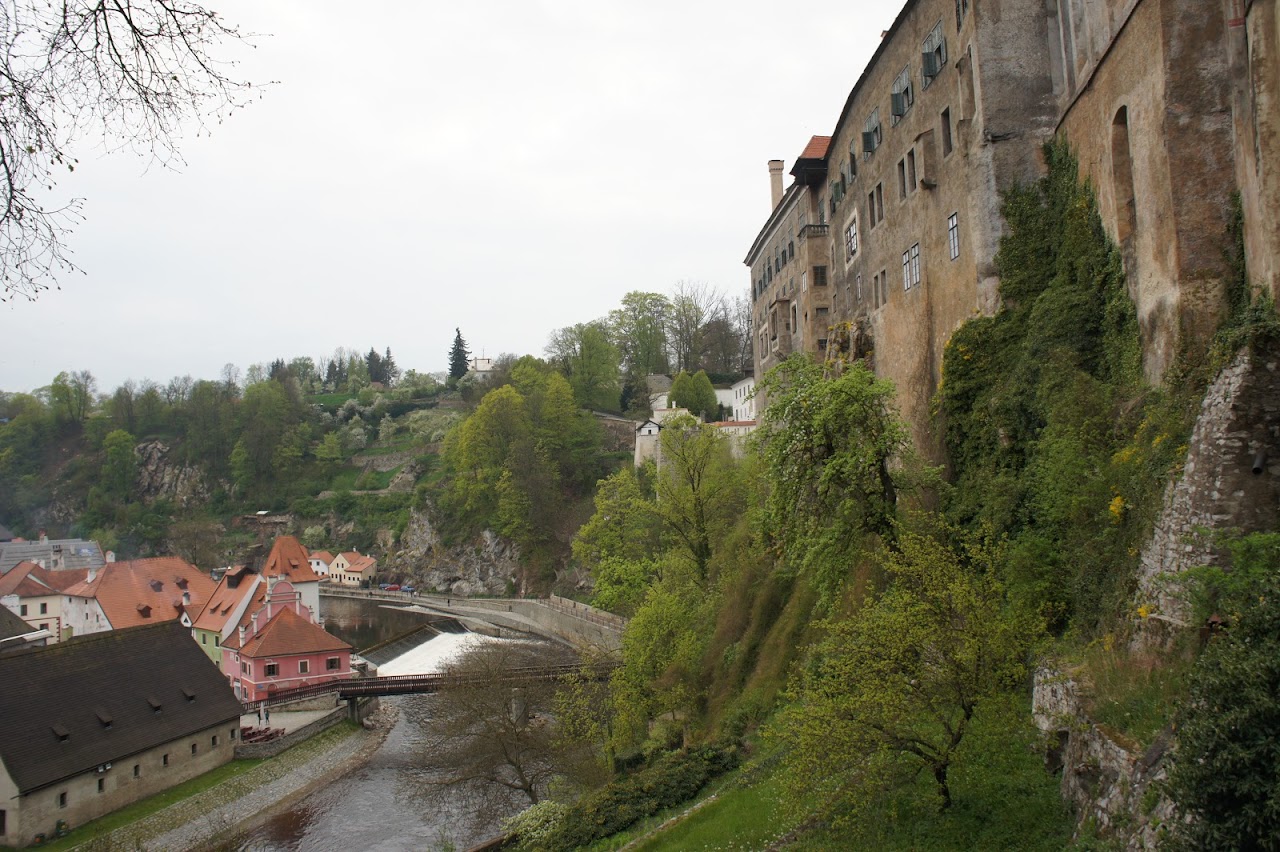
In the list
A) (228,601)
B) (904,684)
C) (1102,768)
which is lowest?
(228,601)

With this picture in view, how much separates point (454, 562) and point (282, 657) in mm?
32739

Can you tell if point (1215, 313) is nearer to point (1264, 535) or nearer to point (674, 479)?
point (1264, 535)

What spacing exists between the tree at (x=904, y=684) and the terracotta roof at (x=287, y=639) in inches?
1279

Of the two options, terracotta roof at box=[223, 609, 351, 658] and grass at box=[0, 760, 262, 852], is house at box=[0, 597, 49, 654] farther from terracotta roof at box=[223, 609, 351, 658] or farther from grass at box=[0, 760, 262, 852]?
grass at box=[0, 760, 262, 852]

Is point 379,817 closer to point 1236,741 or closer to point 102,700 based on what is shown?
point 102,700

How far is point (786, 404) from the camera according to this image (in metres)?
17.1

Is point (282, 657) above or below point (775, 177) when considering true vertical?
below

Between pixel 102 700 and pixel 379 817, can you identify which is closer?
pixel 379 817

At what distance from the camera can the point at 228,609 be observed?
4281 cm

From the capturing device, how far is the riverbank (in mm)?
23547

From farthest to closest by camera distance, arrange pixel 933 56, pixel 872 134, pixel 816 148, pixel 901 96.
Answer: pixel 816 148 < pixel 872 134 < pixel 901 96 < pixel 933 56

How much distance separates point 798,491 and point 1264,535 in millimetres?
9315

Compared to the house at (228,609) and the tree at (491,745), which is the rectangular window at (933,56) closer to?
the tree at (491,745)

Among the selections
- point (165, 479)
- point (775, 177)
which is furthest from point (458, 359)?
point (775, 177)
